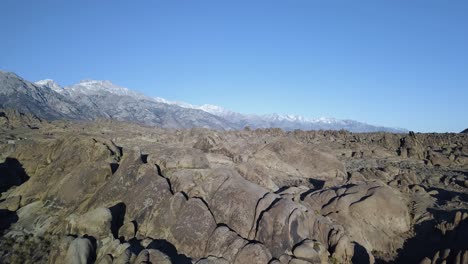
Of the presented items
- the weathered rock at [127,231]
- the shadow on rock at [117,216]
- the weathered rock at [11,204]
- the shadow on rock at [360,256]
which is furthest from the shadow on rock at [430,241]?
the weathered rock at [11,204]

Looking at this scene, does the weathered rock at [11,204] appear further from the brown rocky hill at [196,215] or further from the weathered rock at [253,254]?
the weathered rock at [253,254]

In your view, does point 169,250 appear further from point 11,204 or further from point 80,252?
point 11,204

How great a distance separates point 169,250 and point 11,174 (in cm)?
2272

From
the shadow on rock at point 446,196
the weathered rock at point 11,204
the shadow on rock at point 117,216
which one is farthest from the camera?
the shadow on rock at point 446,196

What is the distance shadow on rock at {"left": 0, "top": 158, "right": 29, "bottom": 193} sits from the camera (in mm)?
35409

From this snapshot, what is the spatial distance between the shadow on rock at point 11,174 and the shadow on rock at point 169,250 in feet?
65.1

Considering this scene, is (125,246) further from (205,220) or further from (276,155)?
(276,155)

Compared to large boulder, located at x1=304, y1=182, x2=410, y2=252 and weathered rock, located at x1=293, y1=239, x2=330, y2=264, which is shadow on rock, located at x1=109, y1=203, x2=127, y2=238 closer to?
weathered rock, located at x1=293, y1=239, x2=330, y2=264

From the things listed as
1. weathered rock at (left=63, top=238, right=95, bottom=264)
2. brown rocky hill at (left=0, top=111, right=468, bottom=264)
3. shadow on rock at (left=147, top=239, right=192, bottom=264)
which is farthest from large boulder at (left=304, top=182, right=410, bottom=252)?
weathered rock at (left=63, top=238, right=95, bottom=264)

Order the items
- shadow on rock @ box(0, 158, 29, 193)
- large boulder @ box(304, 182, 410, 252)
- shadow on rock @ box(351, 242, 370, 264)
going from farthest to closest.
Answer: shadow on rock @ box(0, 158, 29, 193) → large boulder @ box(304, 182, 410, 252) → shadow on rock @ box(351, 242, 370, 264)

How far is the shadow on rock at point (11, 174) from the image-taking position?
35.4 m

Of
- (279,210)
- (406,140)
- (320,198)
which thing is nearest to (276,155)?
(320,198)

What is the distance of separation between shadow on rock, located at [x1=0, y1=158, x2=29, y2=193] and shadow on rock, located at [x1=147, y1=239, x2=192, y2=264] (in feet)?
65.1

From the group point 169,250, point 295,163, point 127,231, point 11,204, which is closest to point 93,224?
point 127,231
